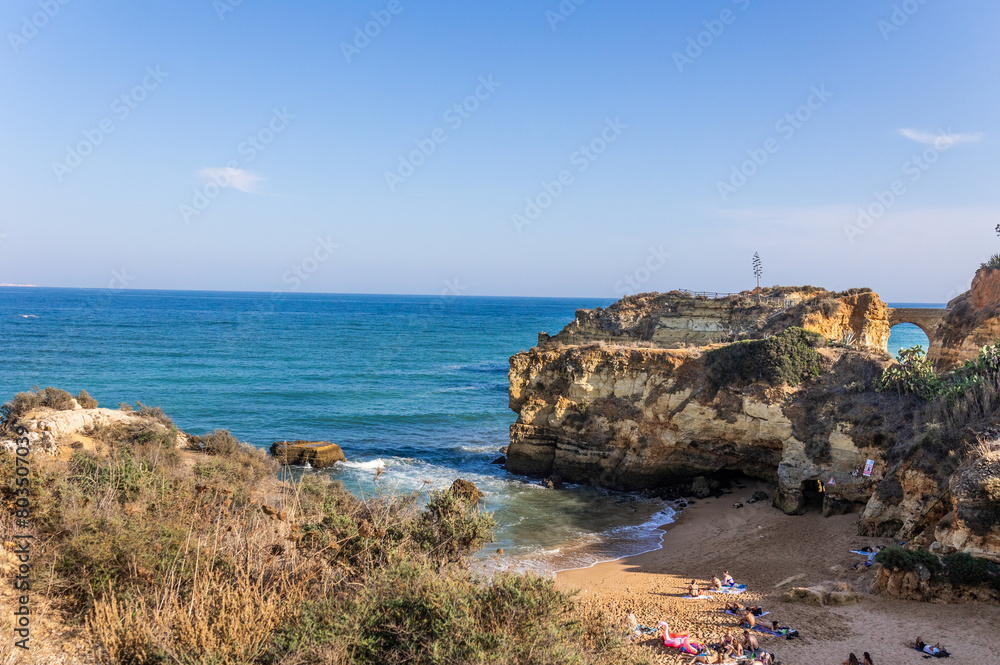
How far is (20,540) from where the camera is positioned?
276 inches

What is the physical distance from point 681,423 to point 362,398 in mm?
24302

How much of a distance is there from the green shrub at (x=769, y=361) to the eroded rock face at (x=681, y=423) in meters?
0.41

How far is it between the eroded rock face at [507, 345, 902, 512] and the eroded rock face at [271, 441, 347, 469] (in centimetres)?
783

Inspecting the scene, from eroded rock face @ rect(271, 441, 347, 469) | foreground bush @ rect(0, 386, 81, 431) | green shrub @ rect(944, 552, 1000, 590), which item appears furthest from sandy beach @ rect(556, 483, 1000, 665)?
foreground bush @ rect(0, 386, 81, 431)

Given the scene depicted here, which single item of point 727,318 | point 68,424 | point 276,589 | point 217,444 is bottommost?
point 217,444

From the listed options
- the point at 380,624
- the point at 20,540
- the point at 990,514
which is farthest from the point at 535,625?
the point at 990,514

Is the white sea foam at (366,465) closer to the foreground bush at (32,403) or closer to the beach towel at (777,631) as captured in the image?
the foreground bush at (32,403)

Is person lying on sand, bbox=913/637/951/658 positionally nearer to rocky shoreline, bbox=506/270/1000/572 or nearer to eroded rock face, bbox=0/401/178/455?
rocky shoreline, bbox=506/270/1000/572

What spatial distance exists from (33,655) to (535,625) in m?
4.85

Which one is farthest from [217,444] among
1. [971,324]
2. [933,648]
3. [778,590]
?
→ [971,324]

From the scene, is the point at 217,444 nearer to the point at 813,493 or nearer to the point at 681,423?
the point at 681,423

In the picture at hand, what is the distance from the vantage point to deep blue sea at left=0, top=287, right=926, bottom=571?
1948 centimetres

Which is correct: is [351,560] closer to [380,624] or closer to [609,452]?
[380,624]

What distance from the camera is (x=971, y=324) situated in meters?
25.7
